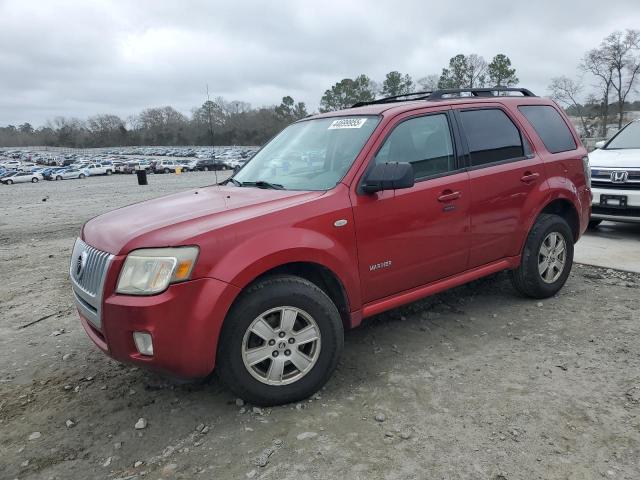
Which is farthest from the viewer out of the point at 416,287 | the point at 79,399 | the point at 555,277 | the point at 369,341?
the point at 555,277

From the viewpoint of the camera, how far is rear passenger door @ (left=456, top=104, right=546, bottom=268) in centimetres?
406

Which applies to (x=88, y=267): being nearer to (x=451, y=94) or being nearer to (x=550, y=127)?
(x=451, y=94)

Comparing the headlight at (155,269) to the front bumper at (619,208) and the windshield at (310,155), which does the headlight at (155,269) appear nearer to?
the windshield at (310,155)

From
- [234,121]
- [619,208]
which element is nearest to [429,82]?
[234,121]

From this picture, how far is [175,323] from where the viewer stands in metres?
2.74

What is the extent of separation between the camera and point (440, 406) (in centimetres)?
305

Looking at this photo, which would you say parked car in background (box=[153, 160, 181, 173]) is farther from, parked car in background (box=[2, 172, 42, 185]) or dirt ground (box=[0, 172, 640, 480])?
dirt ground (box=[0, 172, 640, 480])

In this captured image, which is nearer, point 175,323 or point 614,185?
point 175,323

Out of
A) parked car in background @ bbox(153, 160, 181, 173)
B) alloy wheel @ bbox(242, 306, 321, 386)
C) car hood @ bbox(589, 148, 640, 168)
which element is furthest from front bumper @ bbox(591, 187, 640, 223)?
parked car in background @ bbox(153, 160, 181, 173)

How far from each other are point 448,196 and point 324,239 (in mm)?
1166

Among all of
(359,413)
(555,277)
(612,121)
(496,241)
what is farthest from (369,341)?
(612,121)

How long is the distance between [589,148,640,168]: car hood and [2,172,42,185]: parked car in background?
51971 millimetres

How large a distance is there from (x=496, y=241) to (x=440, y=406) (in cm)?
171

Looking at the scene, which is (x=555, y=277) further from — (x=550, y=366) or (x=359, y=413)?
(x=359, y=413)
